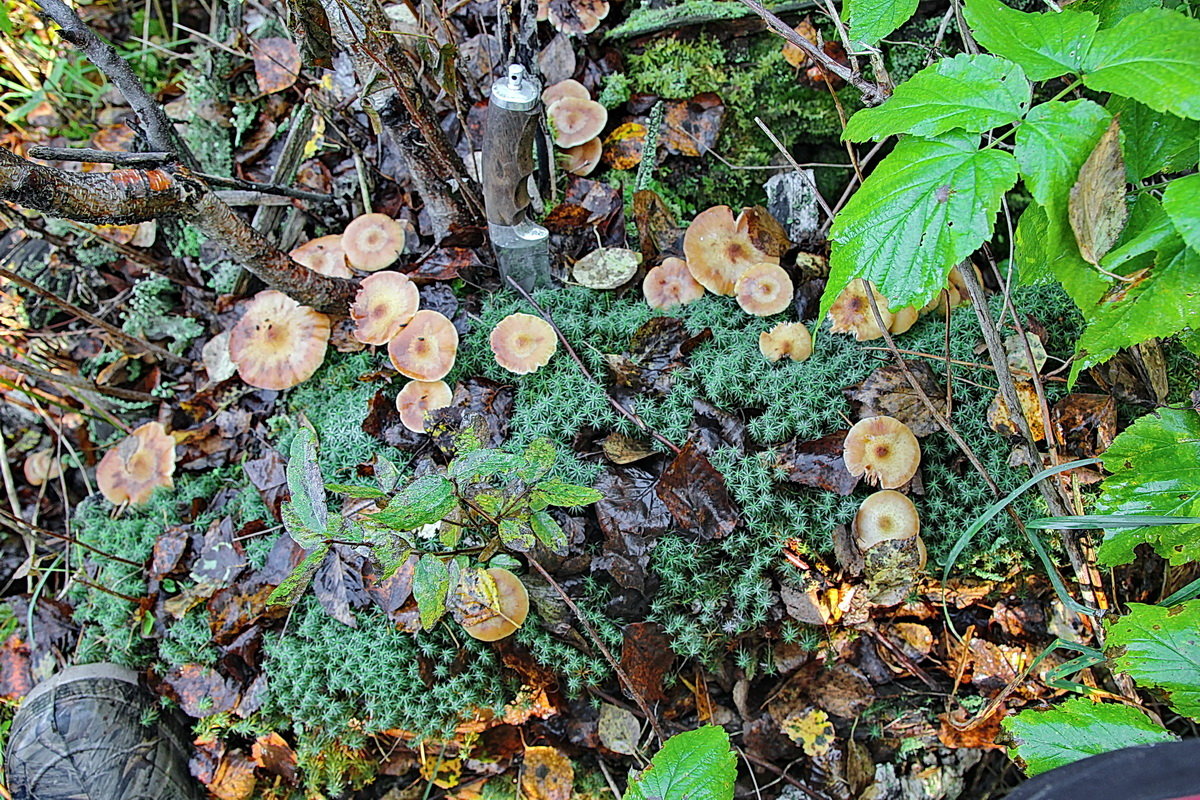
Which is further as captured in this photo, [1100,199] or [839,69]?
[839,69]

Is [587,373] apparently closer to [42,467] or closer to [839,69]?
[839,69]

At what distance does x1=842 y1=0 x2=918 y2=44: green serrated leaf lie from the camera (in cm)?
181

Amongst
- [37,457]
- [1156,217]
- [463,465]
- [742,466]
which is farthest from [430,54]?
[37,457]

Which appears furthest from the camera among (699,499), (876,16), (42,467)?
(42,467)

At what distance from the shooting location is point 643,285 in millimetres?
3279

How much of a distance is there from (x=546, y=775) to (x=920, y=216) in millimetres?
2495

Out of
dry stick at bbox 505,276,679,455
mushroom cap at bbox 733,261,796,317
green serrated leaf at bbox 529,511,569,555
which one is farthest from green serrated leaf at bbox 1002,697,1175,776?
mushroom cap at bbox 733,261,796,317

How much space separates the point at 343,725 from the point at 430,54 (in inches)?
105

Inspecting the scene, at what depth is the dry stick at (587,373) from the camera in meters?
2.82

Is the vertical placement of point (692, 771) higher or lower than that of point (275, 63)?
lower

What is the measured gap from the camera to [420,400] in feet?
9.62

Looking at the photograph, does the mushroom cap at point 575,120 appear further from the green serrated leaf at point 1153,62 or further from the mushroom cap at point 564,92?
the green serrated leaf at point 1153,62

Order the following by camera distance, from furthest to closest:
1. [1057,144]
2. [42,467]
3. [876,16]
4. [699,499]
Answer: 1. [42,467]
2. [699,499]
3. [876,16]
4. [1057,144]

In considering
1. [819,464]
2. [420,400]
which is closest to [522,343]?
[420,400]
